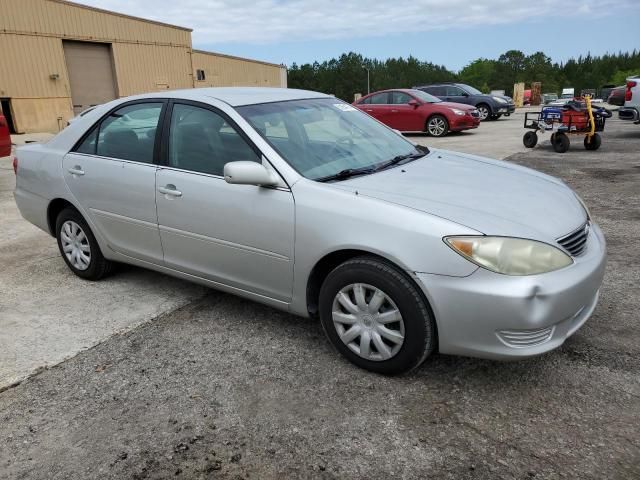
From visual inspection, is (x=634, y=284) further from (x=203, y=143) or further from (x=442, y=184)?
(x=203, y=143)

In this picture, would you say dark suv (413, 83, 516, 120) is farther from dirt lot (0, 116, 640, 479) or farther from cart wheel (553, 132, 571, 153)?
dirt lot (0, 116, 640, 479)

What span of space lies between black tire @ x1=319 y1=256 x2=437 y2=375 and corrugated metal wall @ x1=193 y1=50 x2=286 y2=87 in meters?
29.6

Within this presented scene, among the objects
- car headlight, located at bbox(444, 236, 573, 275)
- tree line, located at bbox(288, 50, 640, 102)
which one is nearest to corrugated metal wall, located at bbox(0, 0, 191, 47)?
car headlight, located at bbox(444, 236, 573, 275)

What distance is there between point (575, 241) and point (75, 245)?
3751mm

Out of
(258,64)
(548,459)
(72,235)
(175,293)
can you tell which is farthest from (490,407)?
(258,64)

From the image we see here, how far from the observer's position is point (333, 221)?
2.78 metres

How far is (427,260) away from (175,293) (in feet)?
7.63

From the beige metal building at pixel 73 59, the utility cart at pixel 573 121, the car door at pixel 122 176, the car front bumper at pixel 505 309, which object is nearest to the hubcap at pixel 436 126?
the utility cart at pixel 573 121

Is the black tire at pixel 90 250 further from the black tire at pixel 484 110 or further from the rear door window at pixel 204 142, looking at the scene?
the black tire at pixel 484 110

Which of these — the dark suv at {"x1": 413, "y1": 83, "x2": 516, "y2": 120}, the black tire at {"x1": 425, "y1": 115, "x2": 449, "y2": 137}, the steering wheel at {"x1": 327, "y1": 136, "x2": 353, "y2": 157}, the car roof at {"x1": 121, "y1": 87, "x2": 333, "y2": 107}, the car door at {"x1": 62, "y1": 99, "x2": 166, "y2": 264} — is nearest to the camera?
the steering wheel at {"x1": 327, "y1": 136, "x2": 353, "y2": 157}

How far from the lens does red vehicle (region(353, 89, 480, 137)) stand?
50.0 ft

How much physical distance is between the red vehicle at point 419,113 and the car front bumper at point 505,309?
13.4 m

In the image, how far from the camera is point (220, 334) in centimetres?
341

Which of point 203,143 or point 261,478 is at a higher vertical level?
point 203,143
